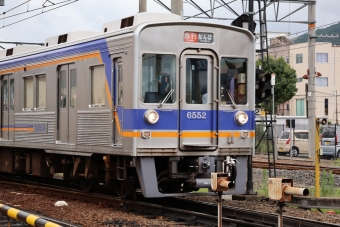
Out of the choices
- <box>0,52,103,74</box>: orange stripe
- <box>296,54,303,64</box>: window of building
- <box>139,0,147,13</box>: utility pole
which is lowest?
<box>0,52,103,74</box>: orange stripe

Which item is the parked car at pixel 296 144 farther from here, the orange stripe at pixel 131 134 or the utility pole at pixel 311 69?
the orange stripe at pixel 131 134

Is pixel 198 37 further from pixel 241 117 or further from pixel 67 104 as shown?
pixel 67 104

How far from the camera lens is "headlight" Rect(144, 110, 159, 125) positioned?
39.1ft

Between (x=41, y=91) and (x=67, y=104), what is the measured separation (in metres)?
1.50

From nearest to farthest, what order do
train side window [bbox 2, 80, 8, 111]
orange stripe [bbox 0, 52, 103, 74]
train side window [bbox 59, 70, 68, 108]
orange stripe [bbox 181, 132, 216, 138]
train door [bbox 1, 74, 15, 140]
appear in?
orange stripe [bbox 181, 132, 216, 138] → orange stripe [bbox 0, 52, 103, 74] → train side window [bbox 59, 70, 68, 108] → train door [bbox 1, 74, 15, 140] → train side window [bbox 2, 80, 8, 111]

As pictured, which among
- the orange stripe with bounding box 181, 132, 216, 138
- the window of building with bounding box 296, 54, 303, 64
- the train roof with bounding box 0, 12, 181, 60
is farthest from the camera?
the window of building with bounding box 296, 54, 303, 64

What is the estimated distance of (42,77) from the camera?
1569 centimetres

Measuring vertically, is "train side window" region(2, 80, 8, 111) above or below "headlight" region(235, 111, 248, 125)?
above

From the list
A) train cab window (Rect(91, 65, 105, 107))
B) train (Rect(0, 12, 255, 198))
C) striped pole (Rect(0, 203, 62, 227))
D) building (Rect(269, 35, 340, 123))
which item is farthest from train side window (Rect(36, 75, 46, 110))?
building (Rect(269, 35, 340, 123))

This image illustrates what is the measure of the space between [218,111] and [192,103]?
1.68 feet

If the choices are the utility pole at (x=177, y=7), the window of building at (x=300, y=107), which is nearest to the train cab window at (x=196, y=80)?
the utility pole at (x=177, y=7)

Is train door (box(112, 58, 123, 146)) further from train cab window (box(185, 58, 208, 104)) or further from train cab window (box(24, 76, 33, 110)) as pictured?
train cab window (box(24, 76, 33, 110))

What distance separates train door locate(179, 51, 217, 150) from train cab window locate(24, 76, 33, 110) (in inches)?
203

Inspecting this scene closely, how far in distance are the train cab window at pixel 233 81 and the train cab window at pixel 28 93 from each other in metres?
5.41
